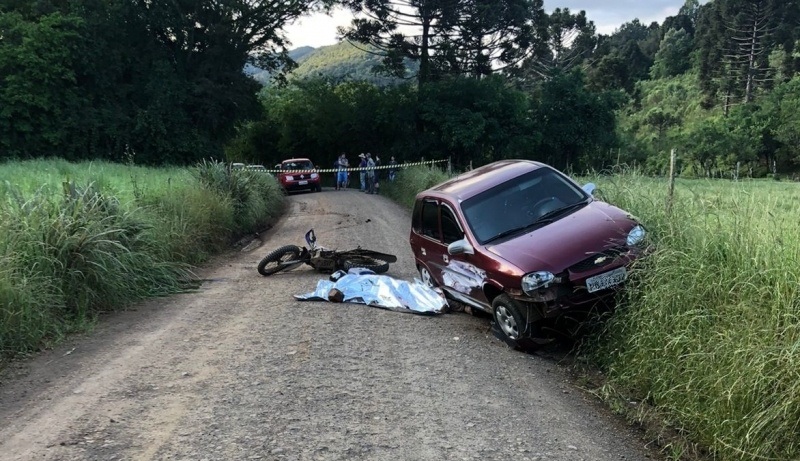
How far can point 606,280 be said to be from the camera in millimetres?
5453

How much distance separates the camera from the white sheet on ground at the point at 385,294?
7.38m

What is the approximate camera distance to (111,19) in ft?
95.1

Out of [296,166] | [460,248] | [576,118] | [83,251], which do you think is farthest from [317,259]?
[576,118]

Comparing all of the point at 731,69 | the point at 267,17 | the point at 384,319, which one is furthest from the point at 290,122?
the point at 731,69

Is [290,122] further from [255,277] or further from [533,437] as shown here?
[533,437]

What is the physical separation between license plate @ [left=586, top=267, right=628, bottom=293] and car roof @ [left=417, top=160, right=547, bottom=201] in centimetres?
206

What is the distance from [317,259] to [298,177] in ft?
62.4

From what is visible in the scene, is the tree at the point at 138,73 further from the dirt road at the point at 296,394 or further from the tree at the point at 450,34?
the dirt road at the point at 296,394

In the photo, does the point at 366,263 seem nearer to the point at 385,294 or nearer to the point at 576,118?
the point at 385,294

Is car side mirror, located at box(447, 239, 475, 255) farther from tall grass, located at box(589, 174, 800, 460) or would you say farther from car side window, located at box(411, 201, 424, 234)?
tall grass, located at box(589, 174, 800, 460)

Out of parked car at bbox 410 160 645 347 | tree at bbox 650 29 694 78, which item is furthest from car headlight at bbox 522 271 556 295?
tree at bbox 650 29 694 78

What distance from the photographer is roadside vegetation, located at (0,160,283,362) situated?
19.7 ft

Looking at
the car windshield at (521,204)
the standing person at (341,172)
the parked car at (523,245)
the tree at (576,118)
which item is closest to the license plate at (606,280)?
the parked car at (523,245)

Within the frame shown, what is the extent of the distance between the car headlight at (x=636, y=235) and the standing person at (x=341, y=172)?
77.3ft
